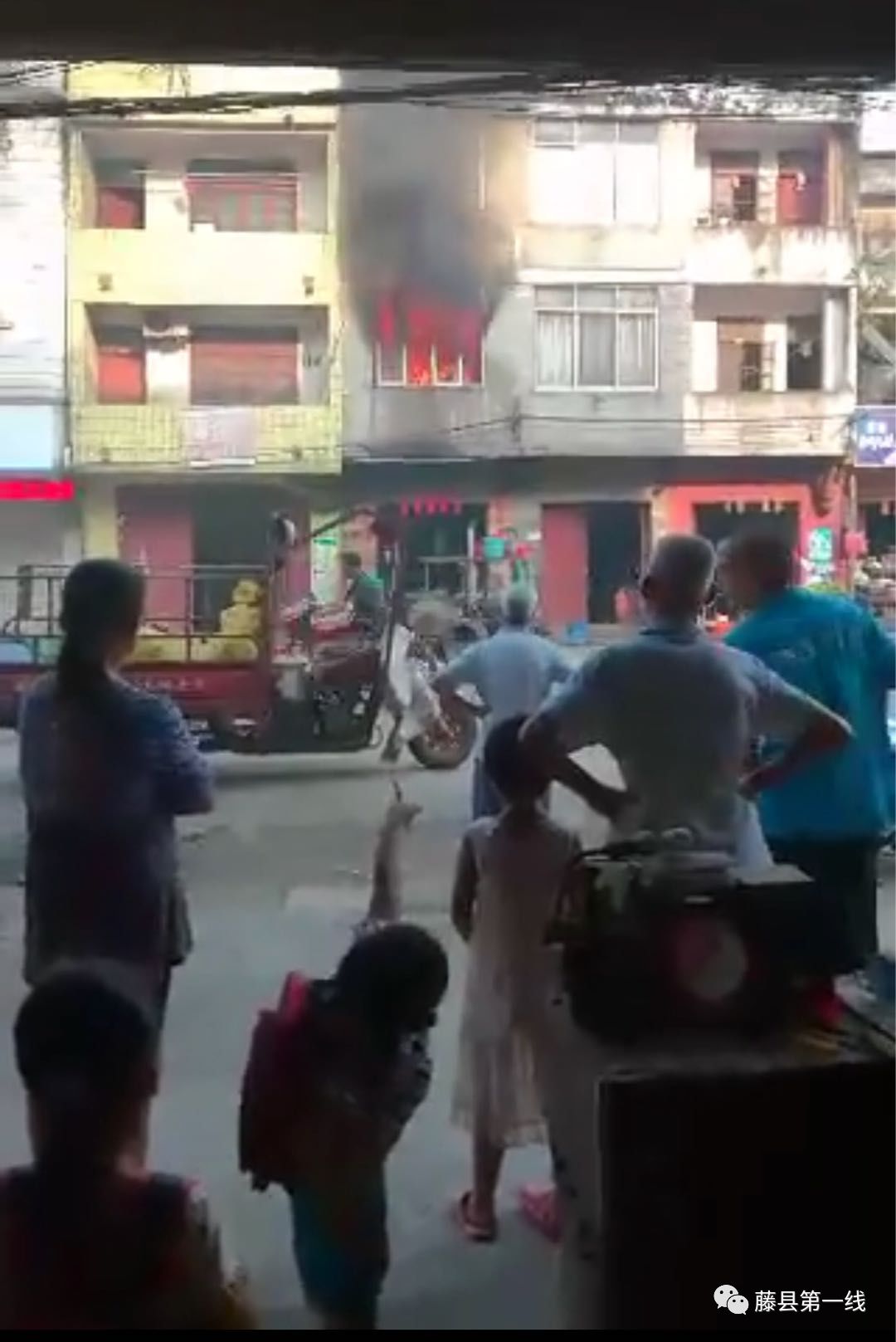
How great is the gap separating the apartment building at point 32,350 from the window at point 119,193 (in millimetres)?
A: 46

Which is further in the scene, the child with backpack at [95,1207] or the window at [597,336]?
the window at [597,336]

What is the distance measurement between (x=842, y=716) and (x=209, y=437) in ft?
2.84

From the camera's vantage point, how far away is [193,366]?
207 cm

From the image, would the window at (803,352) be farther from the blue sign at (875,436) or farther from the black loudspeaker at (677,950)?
the black loudspeaker at (677,950)

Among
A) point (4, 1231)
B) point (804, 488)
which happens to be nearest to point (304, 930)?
point (4, 1231)

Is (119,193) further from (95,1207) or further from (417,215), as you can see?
(95,1207)

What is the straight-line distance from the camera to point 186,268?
2.06m

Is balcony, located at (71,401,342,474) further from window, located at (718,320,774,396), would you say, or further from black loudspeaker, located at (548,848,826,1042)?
black loudspeaker, located at (548,848,826,1042)

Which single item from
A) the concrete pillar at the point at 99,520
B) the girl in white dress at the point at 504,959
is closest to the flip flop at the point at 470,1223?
the girl in white dress at the point at 504,959

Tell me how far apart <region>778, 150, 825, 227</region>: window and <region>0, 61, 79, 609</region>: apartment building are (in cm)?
85

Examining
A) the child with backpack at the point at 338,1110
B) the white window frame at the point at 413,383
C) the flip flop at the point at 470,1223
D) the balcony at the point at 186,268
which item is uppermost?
the balcony at the point at 186,268

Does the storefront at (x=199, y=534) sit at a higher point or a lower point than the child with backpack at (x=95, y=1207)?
higher

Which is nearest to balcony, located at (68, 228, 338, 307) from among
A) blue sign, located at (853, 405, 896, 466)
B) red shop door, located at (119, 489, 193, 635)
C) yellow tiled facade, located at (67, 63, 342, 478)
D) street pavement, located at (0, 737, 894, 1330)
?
yellow tiled facade, located at (67, 63, 342, 478)

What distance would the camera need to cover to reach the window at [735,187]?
2.08 metres
